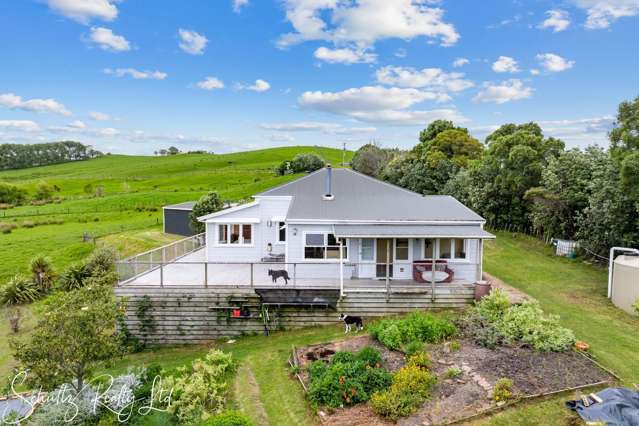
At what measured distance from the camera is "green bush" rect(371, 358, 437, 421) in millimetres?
7613

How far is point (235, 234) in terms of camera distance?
18359mm

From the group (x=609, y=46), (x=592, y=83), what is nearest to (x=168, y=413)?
(x=609, y=46)

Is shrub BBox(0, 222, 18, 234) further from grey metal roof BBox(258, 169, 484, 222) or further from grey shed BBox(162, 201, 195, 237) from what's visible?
grey metal roof BBox(258, 169, 484, 222)

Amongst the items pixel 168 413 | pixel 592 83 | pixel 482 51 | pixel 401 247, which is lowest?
pixel 168 413

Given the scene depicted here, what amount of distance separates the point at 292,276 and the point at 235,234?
502 centimetres

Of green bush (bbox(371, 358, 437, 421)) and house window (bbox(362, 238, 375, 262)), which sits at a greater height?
house window (bbox(362, 238, 375, 262))

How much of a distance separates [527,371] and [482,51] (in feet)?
Result: 83.6

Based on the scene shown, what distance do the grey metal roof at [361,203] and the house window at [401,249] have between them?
919 mm

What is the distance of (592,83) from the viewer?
23578 mm

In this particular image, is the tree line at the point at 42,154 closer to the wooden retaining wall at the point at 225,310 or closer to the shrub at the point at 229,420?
the wooden retaining wall at the point at 225,310

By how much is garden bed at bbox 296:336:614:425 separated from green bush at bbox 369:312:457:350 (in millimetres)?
283

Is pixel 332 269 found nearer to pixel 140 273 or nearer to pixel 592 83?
pixel 140 273

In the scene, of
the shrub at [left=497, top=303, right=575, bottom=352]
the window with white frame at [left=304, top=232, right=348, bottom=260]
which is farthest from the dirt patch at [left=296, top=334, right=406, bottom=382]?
the window with white frame at [left=304, top=232, right=348, bottom=260]

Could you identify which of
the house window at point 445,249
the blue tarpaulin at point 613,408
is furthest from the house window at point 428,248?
the blue tarpaulin at point 613,408
